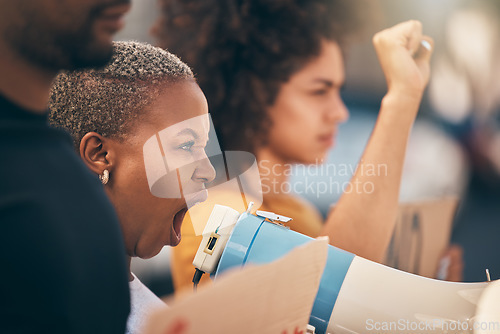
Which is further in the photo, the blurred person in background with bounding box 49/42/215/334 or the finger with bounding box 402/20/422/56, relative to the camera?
the finger with bounding box 402/20/422/56

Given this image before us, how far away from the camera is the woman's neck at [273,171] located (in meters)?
1.22

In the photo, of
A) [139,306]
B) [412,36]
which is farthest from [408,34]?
[139,306]

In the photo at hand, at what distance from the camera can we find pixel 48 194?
0.48 m

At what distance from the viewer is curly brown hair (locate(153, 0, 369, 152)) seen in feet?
Answer: 3.67

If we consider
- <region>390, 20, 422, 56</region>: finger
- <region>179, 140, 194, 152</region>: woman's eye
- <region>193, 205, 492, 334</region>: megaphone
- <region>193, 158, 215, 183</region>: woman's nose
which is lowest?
<region>193, 205, 492, 334</region>: megaphone

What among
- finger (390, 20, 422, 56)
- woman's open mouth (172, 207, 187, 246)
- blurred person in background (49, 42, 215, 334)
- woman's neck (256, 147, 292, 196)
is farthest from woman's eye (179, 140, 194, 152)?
finger (390, 20, 422, 56)

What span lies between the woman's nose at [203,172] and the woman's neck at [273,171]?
36 centimetres

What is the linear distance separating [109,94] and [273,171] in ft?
1.87

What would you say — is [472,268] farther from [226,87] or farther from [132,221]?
[132,221]

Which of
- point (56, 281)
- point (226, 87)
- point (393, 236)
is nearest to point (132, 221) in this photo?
point (56, 281)

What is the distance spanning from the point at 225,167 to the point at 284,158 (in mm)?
197

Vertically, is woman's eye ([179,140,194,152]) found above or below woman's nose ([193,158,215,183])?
above

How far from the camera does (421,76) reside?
1.20 meters

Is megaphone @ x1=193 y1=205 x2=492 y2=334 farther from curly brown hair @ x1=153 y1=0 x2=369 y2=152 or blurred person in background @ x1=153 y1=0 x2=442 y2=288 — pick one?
curly brown hair @ x1=153 y1=0 x2=369 y2=152
